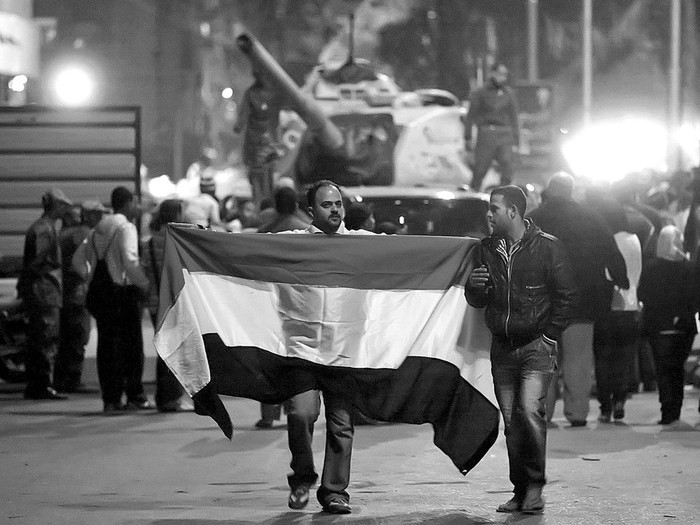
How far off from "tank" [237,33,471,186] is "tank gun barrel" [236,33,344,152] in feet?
0.04

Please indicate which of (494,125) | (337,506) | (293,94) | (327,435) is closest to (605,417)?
(327,435)

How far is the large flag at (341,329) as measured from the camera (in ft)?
35.0

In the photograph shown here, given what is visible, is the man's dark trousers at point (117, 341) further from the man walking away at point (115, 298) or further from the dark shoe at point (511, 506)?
the dark shoe at point (511, 506)

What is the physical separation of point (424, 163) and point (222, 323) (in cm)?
1488

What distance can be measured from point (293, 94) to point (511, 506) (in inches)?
525

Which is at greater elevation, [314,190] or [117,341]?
[314,190]

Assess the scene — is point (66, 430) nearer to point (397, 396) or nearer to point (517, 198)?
point (397, 396)

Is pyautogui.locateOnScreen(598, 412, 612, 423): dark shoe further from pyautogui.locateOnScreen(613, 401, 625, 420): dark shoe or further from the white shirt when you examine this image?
the white shirt

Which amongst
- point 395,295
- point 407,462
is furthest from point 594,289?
point 395,295

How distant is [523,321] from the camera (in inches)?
405

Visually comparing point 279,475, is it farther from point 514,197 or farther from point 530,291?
point 514,197

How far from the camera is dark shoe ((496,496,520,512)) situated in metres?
10.3

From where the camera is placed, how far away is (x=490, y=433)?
10.6m

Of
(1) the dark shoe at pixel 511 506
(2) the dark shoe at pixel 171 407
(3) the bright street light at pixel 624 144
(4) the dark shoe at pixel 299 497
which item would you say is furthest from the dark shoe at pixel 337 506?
(3) the bright street light at pixel 624 144
